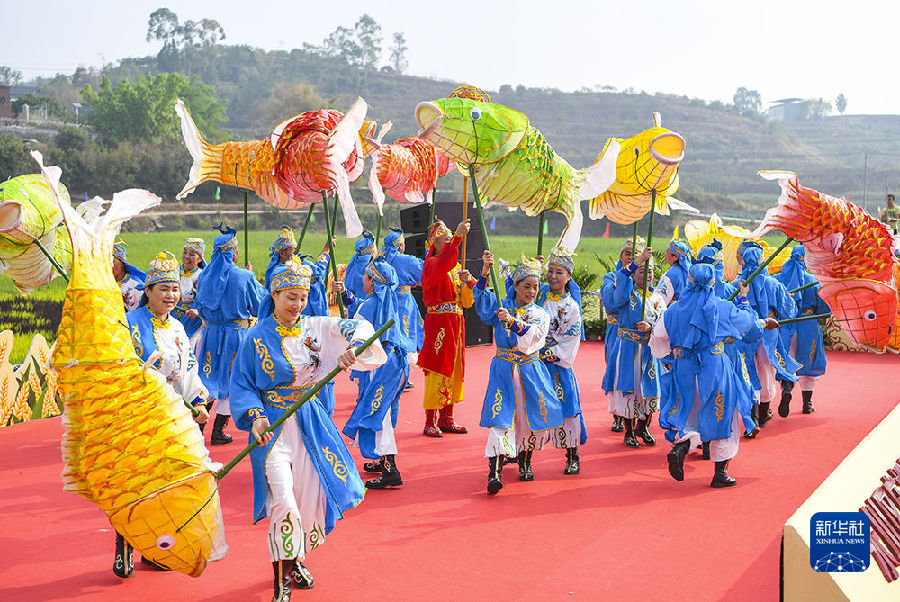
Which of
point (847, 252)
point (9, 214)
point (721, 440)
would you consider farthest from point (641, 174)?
point (9, 214)

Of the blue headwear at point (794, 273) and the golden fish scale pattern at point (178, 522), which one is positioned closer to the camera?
the golden fish scale pattern at point (178, 522)

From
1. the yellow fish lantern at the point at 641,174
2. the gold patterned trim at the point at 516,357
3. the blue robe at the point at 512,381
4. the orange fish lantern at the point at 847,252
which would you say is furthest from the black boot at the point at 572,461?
the orange fish lantern at the point at 847,252

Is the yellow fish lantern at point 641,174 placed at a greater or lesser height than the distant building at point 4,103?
lesser

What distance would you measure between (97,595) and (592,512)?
9.32ft

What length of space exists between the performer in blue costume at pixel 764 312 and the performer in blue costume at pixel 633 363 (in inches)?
38.7

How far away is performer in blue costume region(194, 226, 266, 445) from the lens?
713 cm

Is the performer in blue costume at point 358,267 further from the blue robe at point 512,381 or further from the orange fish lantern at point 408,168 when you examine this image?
the blue robe at point 512,381

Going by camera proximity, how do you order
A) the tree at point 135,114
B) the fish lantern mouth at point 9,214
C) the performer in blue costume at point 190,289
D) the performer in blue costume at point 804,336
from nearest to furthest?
the fish lantern mouth at point 9,214, the performer in blue costume at point 190,289, the performer in blue costume at point 804,336, the tree at point 135,114

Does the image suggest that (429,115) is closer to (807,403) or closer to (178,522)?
(178,522)

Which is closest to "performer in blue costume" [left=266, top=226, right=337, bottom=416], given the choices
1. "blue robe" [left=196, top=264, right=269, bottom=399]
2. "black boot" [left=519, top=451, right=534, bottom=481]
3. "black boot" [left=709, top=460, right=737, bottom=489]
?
"blue robe" [left=196, top=264, right=269, bottom=399]

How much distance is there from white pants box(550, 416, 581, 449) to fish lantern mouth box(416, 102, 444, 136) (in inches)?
90.3

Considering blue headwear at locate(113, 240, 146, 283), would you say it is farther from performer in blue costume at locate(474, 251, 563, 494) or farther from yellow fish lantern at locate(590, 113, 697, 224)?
yellow fish lantern at locate(590, 113, 697, 224)

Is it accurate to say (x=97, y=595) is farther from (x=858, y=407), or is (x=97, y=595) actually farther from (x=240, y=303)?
(x=858, y=407)

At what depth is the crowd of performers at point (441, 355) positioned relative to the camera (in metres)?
4.21
